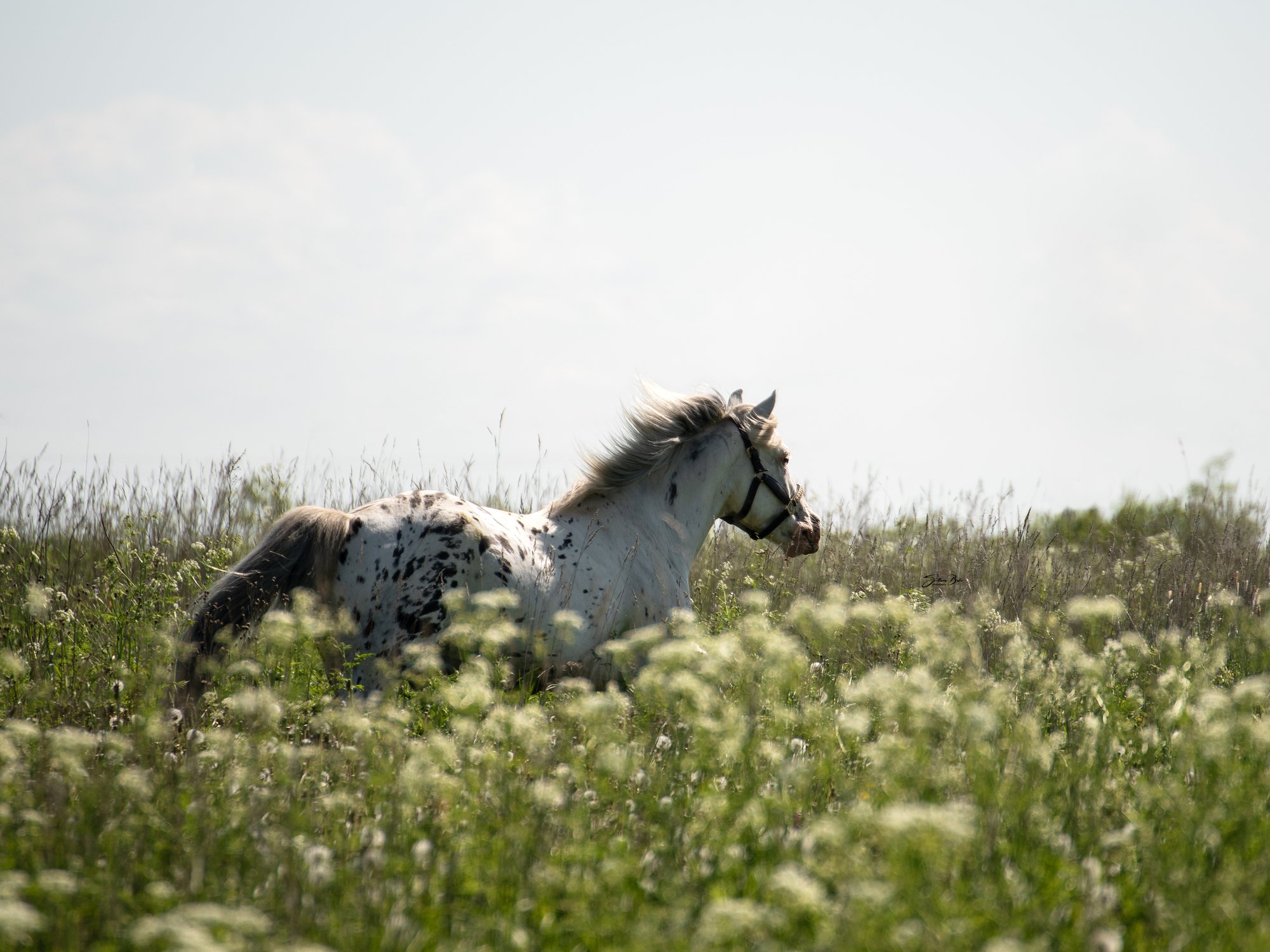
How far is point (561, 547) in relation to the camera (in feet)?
18.2

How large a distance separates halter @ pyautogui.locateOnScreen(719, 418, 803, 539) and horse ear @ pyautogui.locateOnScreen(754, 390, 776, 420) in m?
0.18

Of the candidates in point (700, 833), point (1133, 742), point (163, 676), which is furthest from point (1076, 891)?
point (163, 676)

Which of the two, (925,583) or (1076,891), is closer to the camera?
(1076,891)

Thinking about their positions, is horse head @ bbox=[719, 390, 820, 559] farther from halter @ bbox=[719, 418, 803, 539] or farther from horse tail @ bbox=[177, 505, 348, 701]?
horse tail @ bbox=[177, 505, 348, 701]

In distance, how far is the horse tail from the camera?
14.6 ft

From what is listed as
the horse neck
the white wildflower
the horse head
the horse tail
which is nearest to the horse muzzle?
the horse head

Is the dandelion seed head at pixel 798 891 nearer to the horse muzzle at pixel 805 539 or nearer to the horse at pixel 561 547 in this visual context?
the horse at pixel 561 547

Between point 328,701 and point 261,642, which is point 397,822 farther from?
point 328,701

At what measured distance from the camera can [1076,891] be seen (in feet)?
8.80

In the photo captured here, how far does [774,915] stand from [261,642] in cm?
225

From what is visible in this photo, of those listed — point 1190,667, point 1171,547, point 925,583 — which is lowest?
point 1190,667

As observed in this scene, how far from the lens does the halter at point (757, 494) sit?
6.72 metres

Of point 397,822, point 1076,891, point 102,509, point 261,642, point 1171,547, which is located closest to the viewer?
point 1076,891

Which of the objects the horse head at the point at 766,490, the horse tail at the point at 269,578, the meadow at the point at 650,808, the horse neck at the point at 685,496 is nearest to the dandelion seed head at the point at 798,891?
the meadow at the point at 650,808
